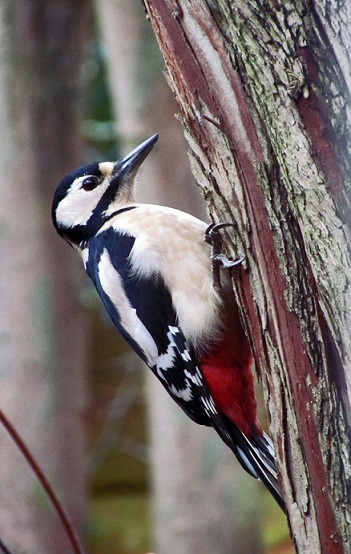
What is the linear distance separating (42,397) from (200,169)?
6.65ft

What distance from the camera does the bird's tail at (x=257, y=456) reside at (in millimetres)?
2229

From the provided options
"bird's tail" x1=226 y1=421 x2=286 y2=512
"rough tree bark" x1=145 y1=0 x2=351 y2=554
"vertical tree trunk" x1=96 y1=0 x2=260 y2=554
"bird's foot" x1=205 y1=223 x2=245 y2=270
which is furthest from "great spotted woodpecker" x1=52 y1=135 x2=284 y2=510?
"vertical tree trunk" x1=96 y1=0 x2=260 y2=554

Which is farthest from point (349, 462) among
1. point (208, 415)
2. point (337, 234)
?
point (208, 415)

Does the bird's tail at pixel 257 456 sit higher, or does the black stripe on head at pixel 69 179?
the black stripe on head at pixel 69 179

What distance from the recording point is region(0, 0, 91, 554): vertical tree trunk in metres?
3.56

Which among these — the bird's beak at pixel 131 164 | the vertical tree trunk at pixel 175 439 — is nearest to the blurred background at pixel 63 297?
the vertical tree trunk at pixel 175 439

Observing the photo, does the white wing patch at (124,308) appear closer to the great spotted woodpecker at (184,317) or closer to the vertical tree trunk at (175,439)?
the great spotted woodpecker at (184,317)

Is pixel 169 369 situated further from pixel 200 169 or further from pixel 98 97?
pixel 98 97

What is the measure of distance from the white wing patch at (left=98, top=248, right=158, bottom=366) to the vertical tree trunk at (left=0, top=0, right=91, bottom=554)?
1.17m

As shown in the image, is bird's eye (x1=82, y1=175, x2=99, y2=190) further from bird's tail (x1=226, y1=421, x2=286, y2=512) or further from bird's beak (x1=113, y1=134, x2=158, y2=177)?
bird's tail (x1=226, y1=421, x2=286, y2=512)

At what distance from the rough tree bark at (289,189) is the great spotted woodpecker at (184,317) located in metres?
0.49

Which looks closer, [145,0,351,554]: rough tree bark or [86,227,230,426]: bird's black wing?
[145,0,351,554]: rough tree bark

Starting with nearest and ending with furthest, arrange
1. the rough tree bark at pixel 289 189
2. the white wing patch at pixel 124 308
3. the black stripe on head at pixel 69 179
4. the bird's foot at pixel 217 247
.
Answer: the rough tree bark at pixel 289 189 < the bird's foot at pixel 217 247 < the white wing patch at pixel 124 308 < the black stripe on head at pixel 69 179

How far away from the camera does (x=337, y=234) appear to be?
1.47 m
